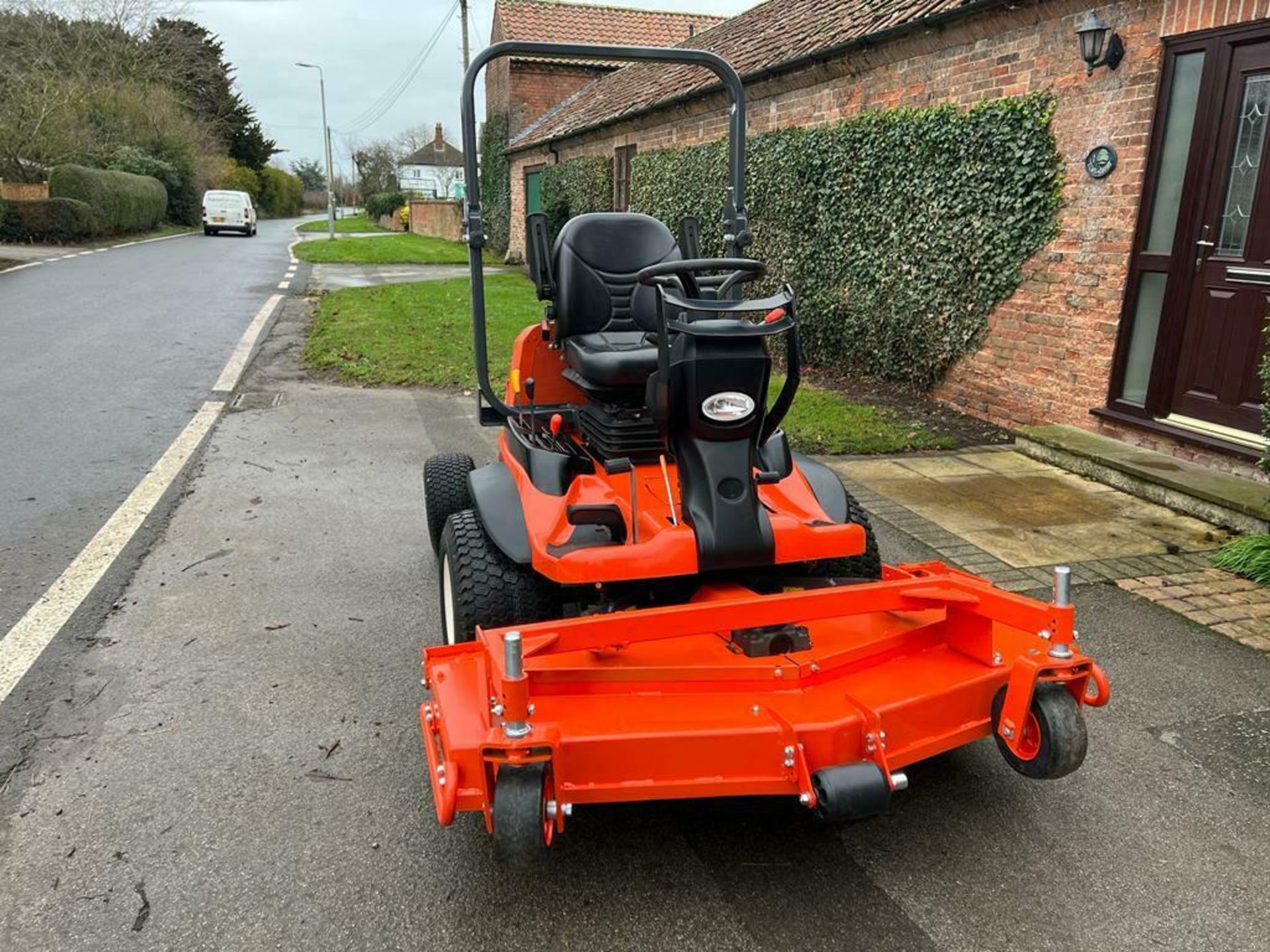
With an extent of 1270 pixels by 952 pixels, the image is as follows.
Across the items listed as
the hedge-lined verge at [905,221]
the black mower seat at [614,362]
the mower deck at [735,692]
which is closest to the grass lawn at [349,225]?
the hedge-lined verge at [905,221]

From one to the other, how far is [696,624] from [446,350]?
8.50 m

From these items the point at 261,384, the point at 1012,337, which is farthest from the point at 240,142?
the point at 1012,337

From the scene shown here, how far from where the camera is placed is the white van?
109 ft

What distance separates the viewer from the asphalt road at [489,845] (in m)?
2.21

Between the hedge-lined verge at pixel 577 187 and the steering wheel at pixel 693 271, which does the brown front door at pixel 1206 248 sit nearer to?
the steering wheel at pixel 693 271

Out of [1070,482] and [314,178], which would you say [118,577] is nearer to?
[1070,482]

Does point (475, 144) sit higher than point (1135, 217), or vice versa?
point (475, 144)

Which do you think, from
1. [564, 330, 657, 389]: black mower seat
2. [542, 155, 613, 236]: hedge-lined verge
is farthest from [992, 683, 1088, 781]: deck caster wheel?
[542, 155, 613, 236]: hedge-lined verge

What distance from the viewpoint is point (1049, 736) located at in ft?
7.66

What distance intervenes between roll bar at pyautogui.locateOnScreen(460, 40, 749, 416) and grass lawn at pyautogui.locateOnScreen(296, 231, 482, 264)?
19.7m

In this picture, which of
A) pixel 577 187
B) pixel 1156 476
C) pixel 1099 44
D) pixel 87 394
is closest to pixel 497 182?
pixel 577 187

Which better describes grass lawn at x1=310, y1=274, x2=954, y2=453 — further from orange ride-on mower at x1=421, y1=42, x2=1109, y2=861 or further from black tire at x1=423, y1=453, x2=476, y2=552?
orange ride-on mower at x1=421, y1=42, x2=1109, y2=861

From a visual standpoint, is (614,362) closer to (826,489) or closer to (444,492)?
(826,489)

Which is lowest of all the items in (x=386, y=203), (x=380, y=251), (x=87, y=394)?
(x=87, y=394)
